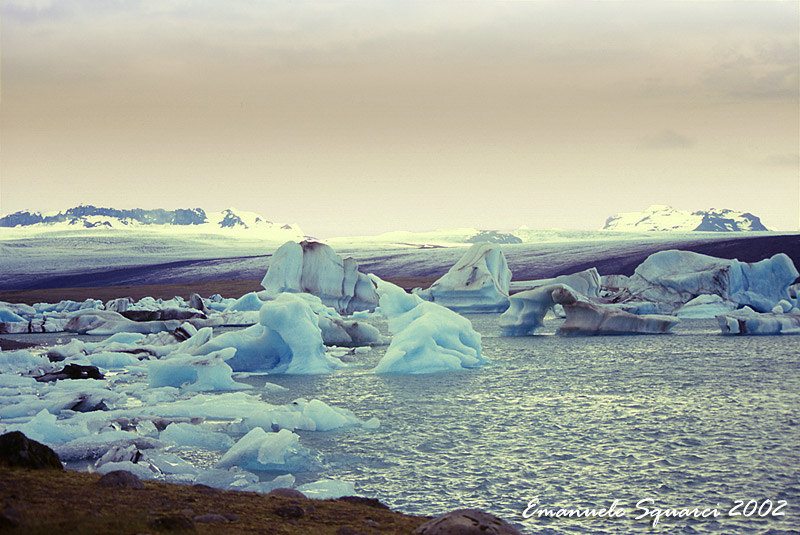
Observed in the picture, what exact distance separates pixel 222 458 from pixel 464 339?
10.0m

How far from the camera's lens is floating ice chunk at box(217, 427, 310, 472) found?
7.81 metres

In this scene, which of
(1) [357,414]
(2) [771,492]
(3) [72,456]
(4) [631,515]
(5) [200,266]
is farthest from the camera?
(5) [200,266]

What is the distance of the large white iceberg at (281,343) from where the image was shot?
15.8 metres

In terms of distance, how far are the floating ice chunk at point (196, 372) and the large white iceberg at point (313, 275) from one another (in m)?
23.5

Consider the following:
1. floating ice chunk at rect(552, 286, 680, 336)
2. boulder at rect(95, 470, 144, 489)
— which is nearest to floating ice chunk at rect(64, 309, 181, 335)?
floating ice chunk at rect(552, 286, 680, 336)

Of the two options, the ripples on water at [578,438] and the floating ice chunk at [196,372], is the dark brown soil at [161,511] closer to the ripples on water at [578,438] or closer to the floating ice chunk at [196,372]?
the ripples on water at [578,438]

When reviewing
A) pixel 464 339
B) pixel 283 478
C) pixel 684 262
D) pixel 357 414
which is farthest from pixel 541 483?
pixel 684 262

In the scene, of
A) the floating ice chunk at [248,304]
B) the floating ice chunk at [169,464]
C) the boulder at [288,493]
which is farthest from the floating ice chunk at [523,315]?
the boulder at [288,493]

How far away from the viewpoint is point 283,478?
7.12 metres

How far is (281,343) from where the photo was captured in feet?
55.0

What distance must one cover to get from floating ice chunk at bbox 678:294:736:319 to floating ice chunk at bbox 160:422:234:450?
84.9 feet

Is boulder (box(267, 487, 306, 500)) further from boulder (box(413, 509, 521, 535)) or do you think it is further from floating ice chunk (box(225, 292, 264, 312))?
floating ice chunk (box(225, 292, 264, 312))

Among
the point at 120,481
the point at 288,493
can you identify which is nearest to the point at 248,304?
the point at 288,493

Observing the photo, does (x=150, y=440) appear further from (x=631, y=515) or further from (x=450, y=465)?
(x=631, y=515)
